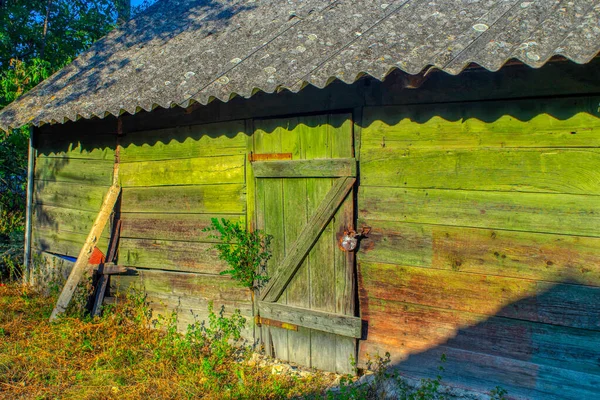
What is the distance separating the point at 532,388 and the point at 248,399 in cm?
213

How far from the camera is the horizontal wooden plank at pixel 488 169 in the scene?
3312 millimetres

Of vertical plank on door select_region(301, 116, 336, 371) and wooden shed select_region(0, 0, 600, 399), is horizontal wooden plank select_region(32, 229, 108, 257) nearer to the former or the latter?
wooden shed select_region(0, 0, 600, 399)

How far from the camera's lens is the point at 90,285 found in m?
6.10

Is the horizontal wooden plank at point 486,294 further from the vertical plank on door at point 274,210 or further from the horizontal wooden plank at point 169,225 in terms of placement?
the horizontal wooden plank at point 169,225

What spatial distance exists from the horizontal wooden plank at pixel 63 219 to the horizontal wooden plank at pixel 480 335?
3.93 meters

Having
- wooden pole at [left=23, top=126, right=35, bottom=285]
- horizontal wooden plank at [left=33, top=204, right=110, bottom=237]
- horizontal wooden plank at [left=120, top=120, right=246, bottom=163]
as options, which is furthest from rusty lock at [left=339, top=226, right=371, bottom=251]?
wooden pole at [left=23, top=126, right=35, bottom=285]

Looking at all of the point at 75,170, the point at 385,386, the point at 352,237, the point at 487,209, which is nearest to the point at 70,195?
the point at 75,170

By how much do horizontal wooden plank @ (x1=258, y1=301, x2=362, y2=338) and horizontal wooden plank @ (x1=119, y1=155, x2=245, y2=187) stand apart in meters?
1.35

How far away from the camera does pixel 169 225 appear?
5746mm

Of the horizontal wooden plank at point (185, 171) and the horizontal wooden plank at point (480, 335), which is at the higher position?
the horizontal wooden plank at point (185, 171)

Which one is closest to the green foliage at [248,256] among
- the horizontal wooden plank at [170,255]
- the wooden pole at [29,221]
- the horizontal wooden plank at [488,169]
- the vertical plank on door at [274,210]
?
the vertical plank on door at [274,210]

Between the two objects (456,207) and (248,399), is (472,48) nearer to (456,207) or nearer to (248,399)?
(456,207)

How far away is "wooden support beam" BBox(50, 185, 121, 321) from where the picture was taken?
593cm

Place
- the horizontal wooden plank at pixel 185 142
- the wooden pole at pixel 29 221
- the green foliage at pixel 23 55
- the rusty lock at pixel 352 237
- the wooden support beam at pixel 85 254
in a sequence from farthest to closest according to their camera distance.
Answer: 1. the green foliage at pixel 23 55
2. the wooden pole at pixel 29 221
3. the wooden support beam at pixel 85 254
4. the horizontal wooden plank at pixel 185 142
5. the rusty lock at pixel 352 237
